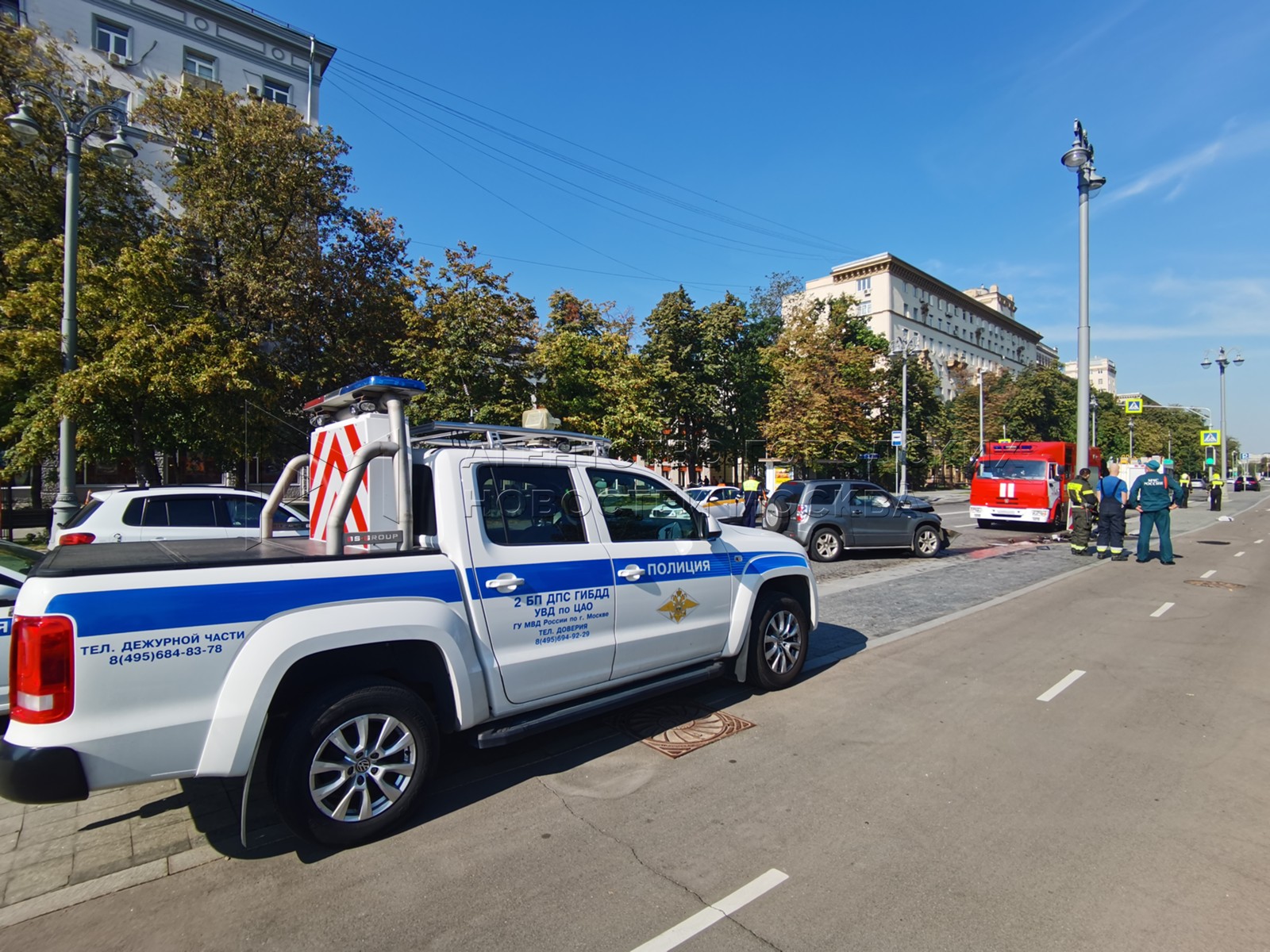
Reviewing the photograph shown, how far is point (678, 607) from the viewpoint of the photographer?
484 centimetres

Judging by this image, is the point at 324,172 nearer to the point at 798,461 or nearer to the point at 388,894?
the point at 388,894

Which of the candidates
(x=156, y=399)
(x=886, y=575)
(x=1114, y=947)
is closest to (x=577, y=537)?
(x=1114, y=947)

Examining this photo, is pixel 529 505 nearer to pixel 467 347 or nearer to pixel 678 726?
pixel 678 726

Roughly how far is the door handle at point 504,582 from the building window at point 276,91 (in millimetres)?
34317

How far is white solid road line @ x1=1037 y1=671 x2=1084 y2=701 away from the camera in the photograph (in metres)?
5.64

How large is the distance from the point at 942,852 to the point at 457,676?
2.61 meters

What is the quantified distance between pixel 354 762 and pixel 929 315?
88007 millimetres

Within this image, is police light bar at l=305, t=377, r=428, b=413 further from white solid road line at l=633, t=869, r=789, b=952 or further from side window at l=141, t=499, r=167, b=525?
side window at l=141, t=499, r=167, b=525

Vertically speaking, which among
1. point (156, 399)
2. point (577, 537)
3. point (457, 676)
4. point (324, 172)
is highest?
point (324, 172)

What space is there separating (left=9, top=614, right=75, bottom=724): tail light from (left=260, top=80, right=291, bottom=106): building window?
34.6 meters

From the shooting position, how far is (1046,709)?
5336 millimetres

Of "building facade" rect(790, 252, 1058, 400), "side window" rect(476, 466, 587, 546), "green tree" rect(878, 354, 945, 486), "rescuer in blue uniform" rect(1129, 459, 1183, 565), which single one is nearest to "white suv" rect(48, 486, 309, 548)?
"side window" rect(476, 466, 587, 546)

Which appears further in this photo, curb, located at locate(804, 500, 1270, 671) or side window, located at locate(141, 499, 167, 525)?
side window, located at locate(141, 499, 167, 525)

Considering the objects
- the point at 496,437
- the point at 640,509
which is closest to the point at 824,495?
the point at 640,509
